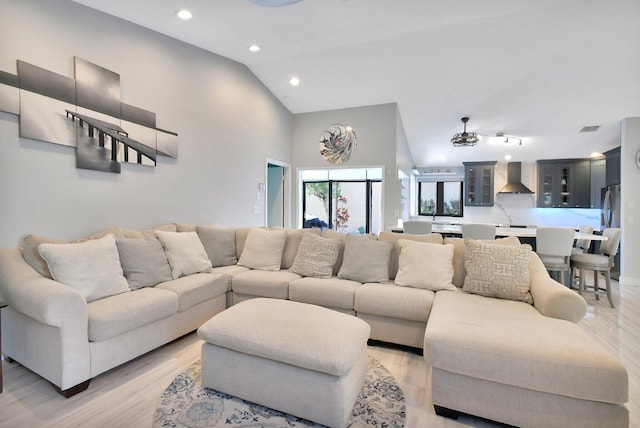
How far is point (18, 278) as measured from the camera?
2.07 meters

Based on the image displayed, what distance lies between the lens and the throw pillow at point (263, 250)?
3445 millimetres

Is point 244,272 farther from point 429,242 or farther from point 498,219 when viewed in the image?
point 498,219

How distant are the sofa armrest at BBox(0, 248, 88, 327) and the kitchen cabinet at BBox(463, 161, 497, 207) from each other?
826cm

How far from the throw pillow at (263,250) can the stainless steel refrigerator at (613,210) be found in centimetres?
570

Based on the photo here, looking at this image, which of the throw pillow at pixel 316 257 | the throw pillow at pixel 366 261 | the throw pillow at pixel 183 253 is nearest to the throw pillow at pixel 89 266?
the throw pillow at pixel 183 253

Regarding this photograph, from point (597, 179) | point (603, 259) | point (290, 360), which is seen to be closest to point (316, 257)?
point (290, 360)

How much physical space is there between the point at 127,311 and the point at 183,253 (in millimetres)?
975

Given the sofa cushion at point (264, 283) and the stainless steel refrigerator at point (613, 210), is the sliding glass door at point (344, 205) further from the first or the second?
the stainless steel refrigerator at point (613, 210)

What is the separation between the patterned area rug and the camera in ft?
5.55

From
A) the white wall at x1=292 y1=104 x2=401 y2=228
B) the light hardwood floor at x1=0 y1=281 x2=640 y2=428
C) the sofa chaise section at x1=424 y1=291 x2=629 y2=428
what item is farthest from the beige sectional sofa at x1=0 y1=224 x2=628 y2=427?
the white wall at x1=292 y1=104 x2=401 y2=228

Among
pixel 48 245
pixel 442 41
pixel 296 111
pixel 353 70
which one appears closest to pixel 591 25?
pixel 442 41

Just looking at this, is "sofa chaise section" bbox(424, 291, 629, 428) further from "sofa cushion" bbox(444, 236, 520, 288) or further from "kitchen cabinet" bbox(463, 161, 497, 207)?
"kitchen cabinet" bbox(463, 161, 497, 207)

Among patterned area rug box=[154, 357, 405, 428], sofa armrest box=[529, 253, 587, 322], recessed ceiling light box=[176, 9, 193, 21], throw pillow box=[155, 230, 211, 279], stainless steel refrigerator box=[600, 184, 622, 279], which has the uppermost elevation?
recessed ceiling light box=[176, 9, 193, 21]

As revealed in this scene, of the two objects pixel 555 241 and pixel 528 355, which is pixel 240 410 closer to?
pixel 528 355
